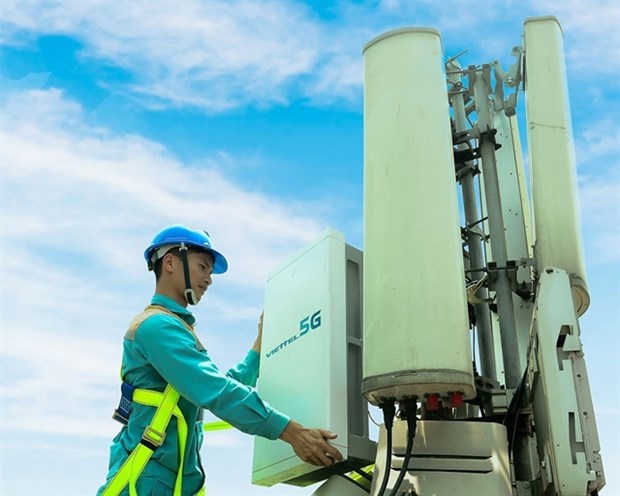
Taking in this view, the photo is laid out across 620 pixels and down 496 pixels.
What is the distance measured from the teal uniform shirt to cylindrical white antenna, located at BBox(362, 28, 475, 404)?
507mm

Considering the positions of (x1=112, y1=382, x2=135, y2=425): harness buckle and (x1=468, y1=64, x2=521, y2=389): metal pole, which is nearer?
(x1=112, y1=382, x2=135, y2=425): harness buckle

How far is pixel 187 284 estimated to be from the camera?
11.8 feet

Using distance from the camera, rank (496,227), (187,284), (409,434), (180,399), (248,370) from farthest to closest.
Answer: (248,370) → (496,227) → (187,284) → (180,399) → (409,434)

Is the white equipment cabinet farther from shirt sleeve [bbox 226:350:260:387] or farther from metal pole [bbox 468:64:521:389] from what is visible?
metal pole [bbox 468:64:521:389]

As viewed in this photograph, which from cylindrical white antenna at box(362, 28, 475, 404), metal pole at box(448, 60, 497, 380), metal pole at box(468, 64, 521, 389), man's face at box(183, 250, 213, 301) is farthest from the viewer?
metal pole at box(448, 60, 497, 380)

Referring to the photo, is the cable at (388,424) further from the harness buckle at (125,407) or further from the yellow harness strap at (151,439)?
the harness buckle at (125,407)

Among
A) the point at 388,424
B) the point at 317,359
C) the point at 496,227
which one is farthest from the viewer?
the point at 496,227

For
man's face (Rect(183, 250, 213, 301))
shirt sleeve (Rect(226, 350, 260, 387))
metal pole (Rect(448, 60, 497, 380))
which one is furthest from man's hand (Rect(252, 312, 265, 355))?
metal pole (Rect(448, 60, 497, 380))

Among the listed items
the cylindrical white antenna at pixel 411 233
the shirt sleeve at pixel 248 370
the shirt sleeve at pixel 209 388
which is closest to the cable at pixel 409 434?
the cylindrical white antenna at pixel 411 233

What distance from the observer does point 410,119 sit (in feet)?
11.2

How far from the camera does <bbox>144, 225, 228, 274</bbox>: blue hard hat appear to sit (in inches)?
145

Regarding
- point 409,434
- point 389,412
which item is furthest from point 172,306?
point 409,434

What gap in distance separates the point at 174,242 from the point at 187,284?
0.22m

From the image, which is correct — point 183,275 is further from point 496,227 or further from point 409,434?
point 496,227
